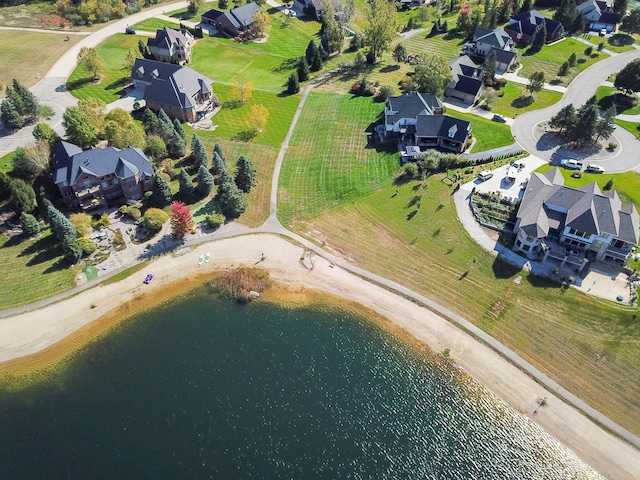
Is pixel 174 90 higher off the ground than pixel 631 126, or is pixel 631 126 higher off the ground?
pixel 174 90

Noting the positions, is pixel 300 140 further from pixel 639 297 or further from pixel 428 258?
pixel 639 297

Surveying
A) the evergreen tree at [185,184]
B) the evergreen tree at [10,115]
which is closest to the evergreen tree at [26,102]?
the evergreen tree at [10,115]

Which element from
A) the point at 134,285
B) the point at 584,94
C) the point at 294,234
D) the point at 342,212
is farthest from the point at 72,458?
the point at 584,94

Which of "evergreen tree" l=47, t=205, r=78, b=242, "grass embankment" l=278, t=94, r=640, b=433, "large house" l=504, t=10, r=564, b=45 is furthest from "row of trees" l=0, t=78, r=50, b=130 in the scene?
"large house" l=504, t=10, r=564, b=45

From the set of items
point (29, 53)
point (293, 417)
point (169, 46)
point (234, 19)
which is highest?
point (234, 19)

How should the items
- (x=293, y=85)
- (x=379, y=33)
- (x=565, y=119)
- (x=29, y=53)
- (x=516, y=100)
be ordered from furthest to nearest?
(x=29, y=53) → (x=379, y=33) → (x=293, y=85) → (x=516, y=100) → (x=565, y=119)

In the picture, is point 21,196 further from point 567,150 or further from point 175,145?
point 567,150

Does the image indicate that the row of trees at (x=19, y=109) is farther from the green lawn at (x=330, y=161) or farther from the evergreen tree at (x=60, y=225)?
the green lawn at (x=330, y=161)

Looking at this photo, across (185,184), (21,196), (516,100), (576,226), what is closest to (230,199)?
(185,184)
